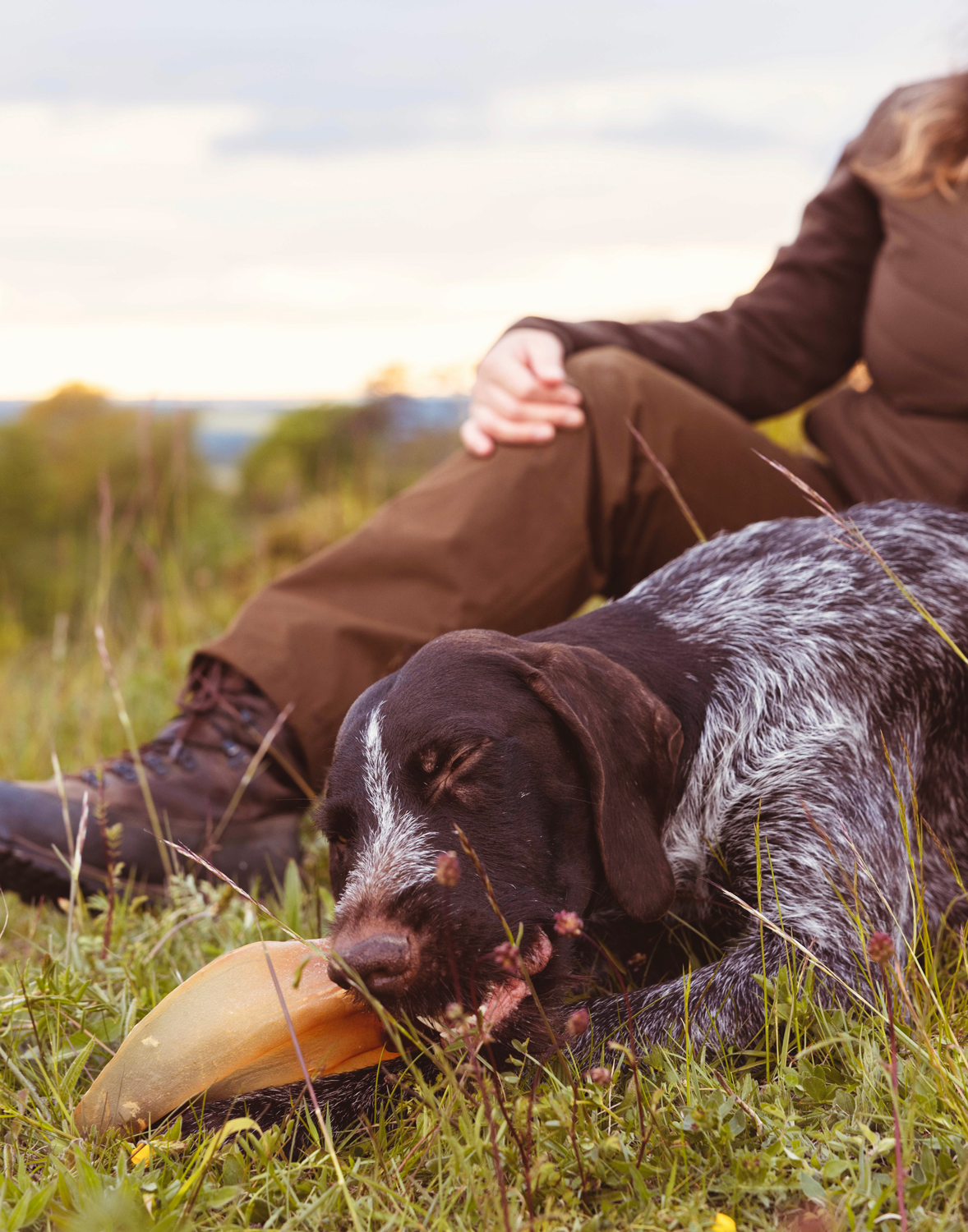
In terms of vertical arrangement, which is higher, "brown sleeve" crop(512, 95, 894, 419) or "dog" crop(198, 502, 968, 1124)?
"brown sleeve" crop(512, 95, 894, 419)

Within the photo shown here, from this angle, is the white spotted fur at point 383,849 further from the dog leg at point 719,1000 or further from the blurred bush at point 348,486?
the blurred bush at point 348,486

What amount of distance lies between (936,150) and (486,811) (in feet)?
11.0

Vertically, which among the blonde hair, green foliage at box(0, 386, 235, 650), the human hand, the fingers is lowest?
green foliage at box(0, 386, 235, 650)

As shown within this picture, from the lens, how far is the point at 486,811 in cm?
248

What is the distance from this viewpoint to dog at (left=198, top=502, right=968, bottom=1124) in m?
2.44

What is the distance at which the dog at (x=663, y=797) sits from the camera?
2443mm

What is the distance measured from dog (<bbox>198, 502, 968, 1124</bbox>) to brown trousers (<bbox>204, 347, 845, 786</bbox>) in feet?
2.90

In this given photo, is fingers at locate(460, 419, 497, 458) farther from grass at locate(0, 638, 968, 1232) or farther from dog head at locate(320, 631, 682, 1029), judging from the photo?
grass at locate(0, 638, 968, 1232)

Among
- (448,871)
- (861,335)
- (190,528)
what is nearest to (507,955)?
(448,871)

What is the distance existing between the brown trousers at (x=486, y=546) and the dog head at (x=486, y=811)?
1399mm

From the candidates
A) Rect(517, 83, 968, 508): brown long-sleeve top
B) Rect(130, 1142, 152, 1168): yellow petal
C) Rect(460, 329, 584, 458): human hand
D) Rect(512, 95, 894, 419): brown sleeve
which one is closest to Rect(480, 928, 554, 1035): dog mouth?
Rect(130, 1142, 152, 1168): yellow petal

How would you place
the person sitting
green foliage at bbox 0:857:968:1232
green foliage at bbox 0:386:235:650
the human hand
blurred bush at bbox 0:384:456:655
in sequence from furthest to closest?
green foliage at bbox 0:386:235:650, blurred bush at bbox 0:384:456:655, the human hand, the person sitting, green foliage at bbox 0:857:968:1232

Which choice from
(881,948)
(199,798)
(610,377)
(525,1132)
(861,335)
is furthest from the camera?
(861,335)

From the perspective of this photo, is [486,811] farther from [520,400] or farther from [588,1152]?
[520,400]
